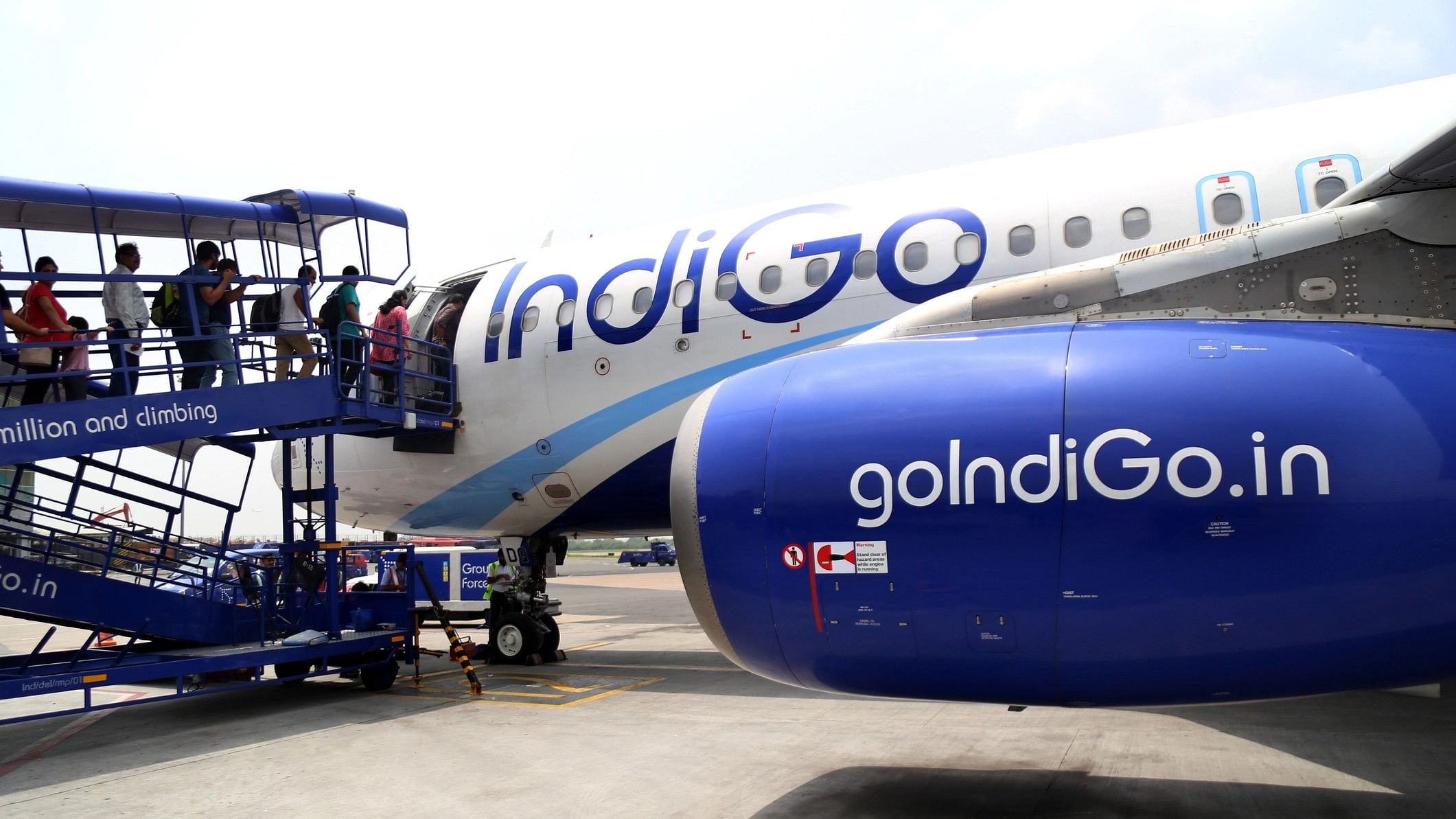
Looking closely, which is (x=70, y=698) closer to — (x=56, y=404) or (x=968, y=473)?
(x=56, y=404)

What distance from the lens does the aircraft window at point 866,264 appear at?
10.1 metres

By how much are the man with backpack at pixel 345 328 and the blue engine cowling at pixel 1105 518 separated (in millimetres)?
7313

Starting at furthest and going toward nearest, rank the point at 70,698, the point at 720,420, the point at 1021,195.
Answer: the point at 70,698 < the point at 1021,195 < the point at 720,420

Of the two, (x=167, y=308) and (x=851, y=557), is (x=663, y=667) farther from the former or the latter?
(x=851, y=557)

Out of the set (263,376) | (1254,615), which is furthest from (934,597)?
(263,376)

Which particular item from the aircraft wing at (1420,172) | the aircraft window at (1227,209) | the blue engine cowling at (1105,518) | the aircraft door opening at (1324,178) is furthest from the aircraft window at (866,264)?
the aircraft wing at (1420,172)

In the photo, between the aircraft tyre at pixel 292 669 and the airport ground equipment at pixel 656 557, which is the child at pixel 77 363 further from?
the airport ground equipment at pixel 656 557

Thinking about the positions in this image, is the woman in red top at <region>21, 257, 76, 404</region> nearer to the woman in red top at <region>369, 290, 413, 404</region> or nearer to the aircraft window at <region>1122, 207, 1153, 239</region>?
the woman in red top at <region>369, 290, 413, 404</region>

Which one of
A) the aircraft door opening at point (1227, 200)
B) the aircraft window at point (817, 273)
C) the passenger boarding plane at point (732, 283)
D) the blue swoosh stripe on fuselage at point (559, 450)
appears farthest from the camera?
the blue swoosh stripe on fuselage at point (559, 450)

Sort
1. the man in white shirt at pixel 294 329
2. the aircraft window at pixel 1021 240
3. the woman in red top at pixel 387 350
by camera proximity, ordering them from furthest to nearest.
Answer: the woman in red top at pixel 387 350, the man in white shirt at pixel 294 329, the aircraft window at pixel 1021 240

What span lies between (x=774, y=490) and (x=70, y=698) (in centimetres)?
1121

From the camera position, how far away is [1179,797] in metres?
6.31

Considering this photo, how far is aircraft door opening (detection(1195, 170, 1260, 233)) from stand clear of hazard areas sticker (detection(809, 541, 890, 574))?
5229mm

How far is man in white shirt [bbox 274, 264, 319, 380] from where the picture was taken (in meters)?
11.4
